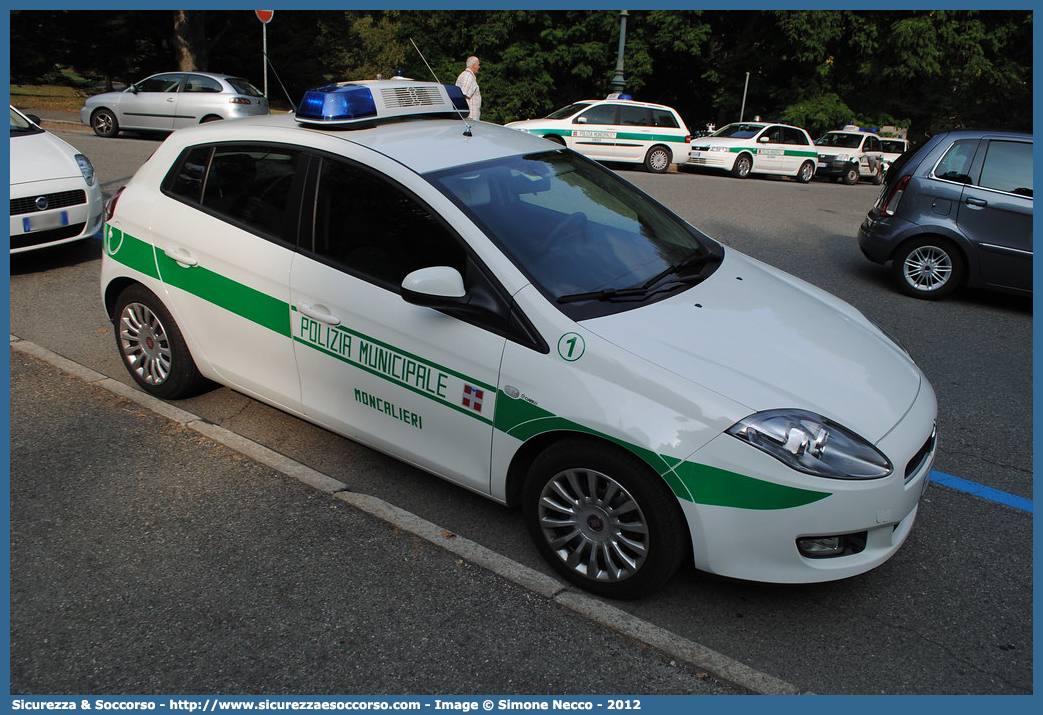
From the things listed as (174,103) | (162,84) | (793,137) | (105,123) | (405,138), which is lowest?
(105,123)

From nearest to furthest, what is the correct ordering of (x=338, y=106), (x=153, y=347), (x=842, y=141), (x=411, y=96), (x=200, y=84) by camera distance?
(x=338, y=106)
(x=411, y=96)
(x=153, y=347)
(x=200, y=84)
(x=842, y=141)

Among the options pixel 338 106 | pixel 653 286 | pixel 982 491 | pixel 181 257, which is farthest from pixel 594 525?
pixel 181 257

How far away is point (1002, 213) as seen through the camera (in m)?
7.43

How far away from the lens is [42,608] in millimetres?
3145

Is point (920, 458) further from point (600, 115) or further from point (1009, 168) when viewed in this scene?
point (600, 115)

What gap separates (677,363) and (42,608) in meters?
2.51

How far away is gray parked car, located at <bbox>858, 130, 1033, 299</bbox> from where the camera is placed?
7.43 meters

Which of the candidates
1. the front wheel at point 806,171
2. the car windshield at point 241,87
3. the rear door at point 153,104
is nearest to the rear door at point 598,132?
the front wheel at point 806,171

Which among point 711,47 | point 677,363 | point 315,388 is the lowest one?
point 315,388

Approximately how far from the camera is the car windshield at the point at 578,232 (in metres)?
3.49

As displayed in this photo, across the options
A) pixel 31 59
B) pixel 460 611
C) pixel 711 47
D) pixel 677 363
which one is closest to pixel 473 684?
pixel 460 611

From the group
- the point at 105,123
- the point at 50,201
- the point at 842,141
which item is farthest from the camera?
the point at 842,141

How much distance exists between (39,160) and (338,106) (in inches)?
177

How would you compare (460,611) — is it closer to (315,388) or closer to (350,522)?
(350,522)
